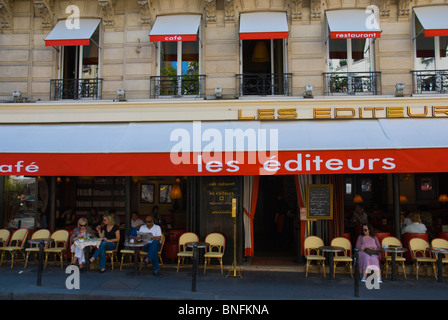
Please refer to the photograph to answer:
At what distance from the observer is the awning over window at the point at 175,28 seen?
365 inches

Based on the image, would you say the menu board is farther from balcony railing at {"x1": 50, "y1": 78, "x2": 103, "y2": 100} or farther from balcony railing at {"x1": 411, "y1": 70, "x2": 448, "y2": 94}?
balcony railing at {"x1": 411, "y1": 70, "x2": 448, "y2": 94}

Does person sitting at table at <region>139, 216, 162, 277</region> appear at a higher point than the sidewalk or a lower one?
higher

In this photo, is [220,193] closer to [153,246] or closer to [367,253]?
[153,246]

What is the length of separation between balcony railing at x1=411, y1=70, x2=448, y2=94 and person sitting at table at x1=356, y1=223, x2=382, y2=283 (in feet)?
13.2

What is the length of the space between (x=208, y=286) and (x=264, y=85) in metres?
5.24

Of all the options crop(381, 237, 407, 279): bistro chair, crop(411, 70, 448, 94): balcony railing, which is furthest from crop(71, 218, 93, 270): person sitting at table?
crop(411, 70, 448, 94): balcony railing

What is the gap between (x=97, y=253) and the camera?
28.1 ft

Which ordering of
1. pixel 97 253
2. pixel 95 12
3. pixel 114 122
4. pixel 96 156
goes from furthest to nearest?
pixel 95 12 → pixel 114 122 → pixel 97 253 → pixel 96 156

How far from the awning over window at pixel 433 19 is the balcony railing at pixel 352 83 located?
1.53 m

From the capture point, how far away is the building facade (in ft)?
27.4

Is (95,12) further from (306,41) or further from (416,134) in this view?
(416,134)
